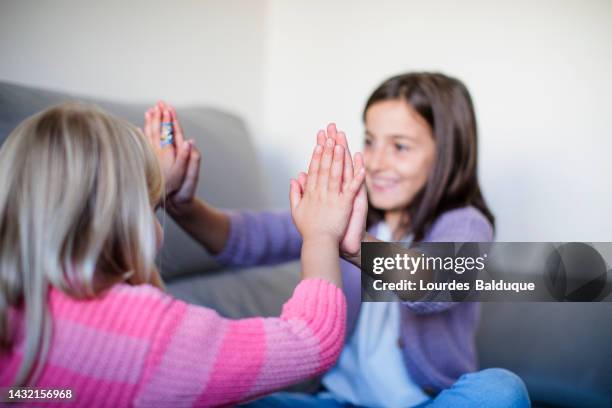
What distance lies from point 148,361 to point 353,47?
124 centimetres

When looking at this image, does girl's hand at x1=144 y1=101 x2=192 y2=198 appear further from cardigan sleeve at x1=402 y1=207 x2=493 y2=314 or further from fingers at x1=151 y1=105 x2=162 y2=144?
cardigan sleeve at x1=402 y1=207 x2=493 y2=314

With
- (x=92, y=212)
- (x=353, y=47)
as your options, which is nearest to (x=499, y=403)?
(x=92, y=212)

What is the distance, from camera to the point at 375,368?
3.16 ft

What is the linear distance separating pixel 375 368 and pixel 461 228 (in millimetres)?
287

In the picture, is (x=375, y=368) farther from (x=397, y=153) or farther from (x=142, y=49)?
(x=142, y=49)

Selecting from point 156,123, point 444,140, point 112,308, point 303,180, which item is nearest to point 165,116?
point 156,123

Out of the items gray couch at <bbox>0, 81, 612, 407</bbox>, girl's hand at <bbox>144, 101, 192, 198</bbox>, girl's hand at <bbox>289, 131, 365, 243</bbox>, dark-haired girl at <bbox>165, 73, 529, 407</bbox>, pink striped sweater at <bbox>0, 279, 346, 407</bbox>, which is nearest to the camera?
pink striped sweater at <bbox>0, 279, 346, 407</bbox>

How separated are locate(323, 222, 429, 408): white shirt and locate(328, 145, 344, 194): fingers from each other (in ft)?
1.38

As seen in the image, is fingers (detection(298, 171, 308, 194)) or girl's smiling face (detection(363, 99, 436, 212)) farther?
girl's smiling face (detection(363, 99, 436, 212))

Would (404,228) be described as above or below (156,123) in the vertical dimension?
below

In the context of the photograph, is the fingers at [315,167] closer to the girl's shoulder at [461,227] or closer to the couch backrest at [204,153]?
the girl's shoulder at [461,227]

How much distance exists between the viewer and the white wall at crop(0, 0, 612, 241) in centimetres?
107

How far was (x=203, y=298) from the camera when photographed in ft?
3.56

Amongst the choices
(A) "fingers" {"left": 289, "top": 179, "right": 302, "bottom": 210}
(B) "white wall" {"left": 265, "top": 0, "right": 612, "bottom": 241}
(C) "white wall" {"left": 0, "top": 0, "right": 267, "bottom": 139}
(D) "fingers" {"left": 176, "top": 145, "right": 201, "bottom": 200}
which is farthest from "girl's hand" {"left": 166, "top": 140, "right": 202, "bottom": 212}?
(B) "white wall" {"left": 265, "top": 0, "right": 612, "bottom": 241}
